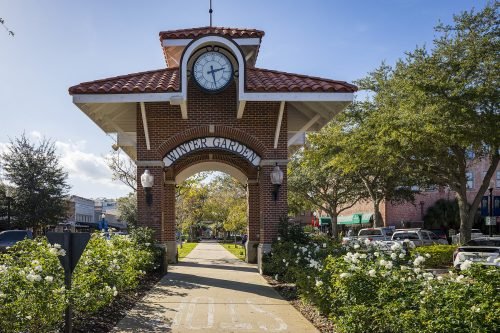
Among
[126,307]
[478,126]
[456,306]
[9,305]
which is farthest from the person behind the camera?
[478,126]

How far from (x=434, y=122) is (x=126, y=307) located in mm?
Result: 13207

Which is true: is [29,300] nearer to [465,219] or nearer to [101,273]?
[101,273]

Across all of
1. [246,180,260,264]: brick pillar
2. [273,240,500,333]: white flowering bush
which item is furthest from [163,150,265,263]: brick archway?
[273,240,500,333]: white flowering bush

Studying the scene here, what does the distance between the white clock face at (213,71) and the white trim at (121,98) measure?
105 centimetres

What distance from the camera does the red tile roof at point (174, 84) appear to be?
47.1ft

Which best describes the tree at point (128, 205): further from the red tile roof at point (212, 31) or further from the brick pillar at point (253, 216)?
the red tile roof at point (212, 31)

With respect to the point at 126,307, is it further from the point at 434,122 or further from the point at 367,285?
the point at 434,122


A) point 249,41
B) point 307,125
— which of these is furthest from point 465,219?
point 249,41

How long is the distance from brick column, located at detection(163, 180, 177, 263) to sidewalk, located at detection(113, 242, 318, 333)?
5.41 m

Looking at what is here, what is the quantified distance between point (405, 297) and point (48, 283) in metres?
4.30

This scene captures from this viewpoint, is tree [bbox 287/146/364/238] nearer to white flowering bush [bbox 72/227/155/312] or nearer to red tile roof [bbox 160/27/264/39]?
red tile roof [bbox 160/27/264/39]

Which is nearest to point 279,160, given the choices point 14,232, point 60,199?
point 14,232

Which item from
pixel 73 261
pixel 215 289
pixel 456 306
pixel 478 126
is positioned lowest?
pixel 215 289

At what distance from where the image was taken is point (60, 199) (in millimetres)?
38125
